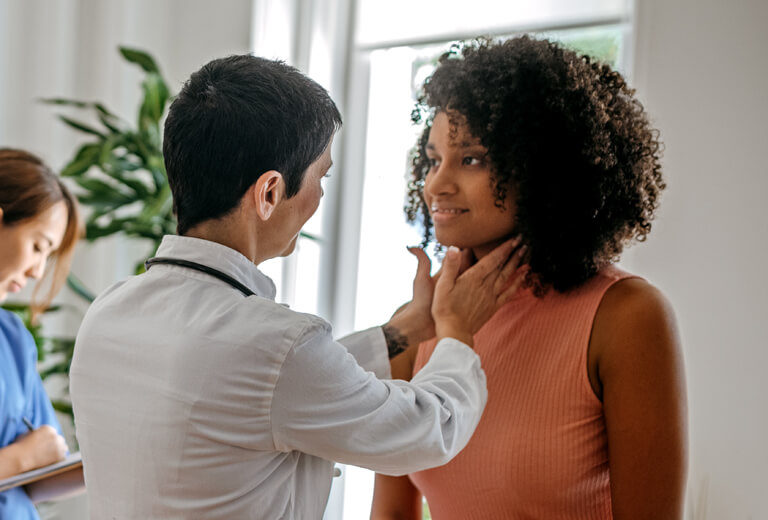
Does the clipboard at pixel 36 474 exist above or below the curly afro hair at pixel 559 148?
below

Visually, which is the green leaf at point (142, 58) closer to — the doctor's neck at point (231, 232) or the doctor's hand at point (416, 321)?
the doctor's hand at point (416, 321)

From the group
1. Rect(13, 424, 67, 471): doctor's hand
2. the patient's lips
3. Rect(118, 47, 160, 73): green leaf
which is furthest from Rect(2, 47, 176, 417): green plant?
the patient's lips

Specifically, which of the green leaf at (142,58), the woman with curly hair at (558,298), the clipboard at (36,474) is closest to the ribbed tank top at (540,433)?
the woman with curly hair at (558,298)

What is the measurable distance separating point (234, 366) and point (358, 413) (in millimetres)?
185

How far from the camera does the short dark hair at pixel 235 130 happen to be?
1.03 metres

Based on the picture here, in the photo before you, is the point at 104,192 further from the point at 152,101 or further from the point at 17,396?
the point at 17,396

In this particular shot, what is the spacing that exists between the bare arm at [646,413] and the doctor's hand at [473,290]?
0.74ft

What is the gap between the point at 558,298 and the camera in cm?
142

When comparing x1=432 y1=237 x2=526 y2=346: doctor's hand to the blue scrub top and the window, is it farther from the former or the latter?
the window

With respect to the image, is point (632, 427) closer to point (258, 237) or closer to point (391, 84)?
point (258, 237)

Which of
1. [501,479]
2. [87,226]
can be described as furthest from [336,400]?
[87,226]

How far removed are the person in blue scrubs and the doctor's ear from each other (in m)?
1.17

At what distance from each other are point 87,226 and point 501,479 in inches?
70.1

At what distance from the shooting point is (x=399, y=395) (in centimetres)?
107
